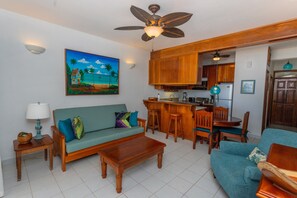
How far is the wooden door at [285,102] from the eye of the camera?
507 centimetres

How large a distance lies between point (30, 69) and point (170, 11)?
2.59 meters

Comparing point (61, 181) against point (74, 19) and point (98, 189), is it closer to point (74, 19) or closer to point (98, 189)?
point (98, 189)

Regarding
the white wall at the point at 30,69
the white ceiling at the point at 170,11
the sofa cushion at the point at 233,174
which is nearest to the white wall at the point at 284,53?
the white ceiling at the point at 170,11

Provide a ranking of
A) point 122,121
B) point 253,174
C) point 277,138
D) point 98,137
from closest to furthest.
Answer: point 253,174
point 277,138
point 98,137
point 122,121

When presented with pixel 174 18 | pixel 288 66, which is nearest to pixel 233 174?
pixel 174 18

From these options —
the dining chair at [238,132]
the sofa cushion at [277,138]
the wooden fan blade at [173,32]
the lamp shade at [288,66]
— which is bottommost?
the dining chair at [238,132]

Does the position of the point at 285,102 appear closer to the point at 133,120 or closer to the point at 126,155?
the point at 133,120

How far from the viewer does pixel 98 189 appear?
1.87 metres

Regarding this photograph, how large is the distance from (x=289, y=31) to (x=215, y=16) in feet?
4.31

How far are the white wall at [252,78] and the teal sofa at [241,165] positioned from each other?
8.28 feet

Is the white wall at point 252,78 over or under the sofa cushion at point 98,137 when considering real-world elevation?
over

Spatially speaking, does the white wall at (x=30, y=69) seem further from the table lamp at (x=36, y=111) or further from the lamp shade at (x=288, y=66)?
the lamp shade at (x=288, y=66)

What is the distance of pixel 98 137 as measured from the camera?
103 inches

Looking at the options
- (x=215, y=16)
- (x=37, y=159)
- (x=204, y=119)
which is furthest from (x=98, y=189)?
(x=215, y=16)
